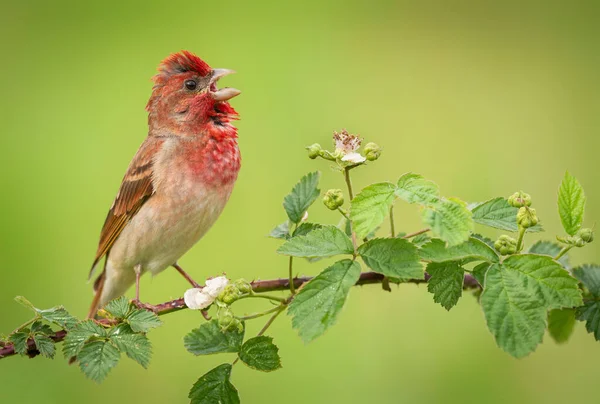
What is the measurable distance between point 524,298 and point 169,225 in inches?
69.1

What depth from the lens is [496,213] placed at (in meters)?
2.20

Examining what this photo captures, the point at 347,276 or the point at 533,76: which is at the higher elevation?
the point at 533,76

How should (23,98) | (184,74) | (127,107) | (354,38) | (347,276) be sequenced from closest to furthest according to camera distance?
(347,276), (184,74), (127,107), (23,98), (354,38)

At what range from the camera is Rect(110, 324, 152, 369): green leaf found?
2113 mm

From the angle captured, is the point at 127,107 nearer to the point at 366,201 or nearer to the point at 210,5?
the point at 210,5

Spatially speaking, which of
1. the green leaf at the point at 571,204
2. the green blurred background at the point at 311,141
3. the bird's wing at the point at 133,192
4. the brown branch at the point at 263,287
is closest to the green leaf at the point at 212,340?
the brown branch at the point at 263,287

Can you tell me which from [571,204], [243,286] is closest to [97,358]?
Result: [243,286]

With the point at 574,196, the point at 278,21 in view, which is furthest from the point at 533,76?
the point at 574,196

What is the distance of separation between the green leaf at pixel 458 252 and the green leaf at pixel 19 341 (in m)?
1.00

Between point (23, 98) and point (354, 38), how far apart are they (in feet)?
9.29

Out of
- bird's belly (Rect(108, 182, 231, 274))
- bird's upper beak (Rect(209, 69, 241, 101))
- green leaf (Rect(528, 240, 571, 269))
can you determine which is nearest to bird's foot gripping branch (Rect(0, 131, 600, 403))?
green leaf (Rect(528, 240, 571, 269))

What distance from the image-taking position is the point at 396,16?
803cm

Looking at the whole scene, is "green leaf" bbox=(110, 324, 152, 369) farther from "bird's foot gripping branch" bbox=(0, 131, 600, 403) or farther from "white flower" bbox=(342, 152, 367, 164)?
"white flower" bbox=(342, 152, 367, 164)

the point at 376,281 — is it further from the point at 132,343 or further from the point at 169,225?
the point at 169,225
